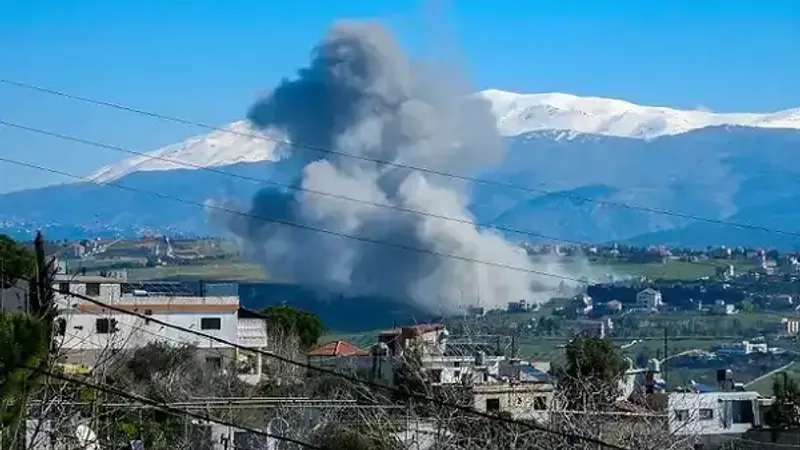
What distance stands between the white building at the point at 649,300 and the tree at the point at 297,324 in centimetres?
3728

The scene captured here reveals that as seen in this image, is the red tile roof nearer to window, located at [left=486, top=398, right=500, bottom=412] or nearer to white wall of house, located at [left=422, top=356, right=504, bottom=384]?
white wall of house, located at [left=422, top=356, right=504, bottom=384]

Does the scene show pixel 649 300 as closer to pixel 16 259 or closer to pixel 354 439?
pixel 16 259

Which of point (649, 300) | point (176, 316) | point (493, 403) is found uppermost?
point (649, 300)

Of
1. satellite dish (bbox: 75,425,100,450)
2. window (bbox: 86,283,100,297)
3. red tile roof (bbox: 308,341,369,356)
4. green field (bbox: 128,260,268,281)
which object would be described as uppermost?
green field (bbox: 128,260,268,281)

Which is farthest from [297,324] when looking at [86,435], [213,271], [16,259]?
[213,271]

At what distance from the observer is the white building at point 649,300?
8756cm

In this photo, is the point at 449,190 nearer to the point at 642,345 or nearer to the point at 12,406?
the point at 642,345

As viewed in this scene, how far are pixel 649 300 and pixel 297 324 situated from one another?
40932 millimetres

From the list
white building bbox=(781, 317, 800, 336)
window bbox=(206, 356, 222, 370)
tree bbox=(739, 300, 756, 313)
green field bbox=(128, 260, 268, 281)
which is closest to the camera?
window bbox=(206, 356, 222, 370)

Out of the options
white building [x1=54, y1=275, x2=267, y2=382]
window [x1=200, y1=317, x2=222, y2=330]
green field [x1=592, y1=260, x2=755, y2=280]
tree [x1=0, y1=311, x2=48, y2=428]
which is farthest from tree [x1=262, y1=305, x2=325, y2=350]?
green field [x1=592, y1=260, x2=755, y2=280]

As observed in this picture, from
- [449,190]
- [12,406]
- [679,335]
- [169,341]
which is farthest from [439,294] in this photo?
[12,406]

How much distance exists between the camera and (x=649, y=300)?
88.2 meters

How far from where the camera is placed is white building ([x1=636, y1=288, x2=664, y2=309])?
287 feet

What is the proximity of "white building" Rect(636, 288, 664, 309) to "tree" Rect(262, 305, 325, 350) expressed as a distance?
37.3 metres
